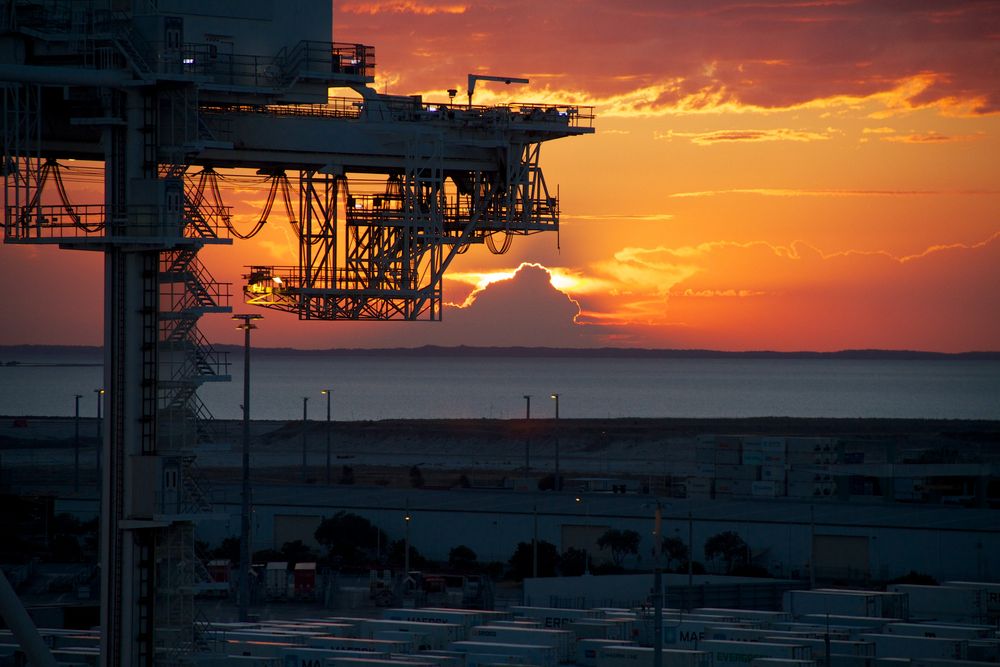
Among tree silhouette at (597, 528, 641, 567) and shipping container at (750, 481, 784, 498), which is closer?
tree silhouette at (597, 528, 641, 567)

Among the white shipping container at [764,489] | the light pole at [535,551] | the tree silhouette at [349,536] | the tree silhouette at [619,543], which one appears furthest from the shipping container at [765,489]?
the tree silhouette at [349,536]

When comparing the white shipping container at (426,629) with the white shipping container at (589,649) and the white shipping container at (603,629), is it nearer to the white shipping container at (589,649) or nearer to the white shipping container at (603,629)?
the white shipping container at (603,629)

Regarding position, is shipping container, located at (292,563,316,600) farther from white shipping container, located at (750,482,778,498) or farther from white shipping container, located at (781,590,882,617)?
white shipping container, located at (750,482,778,498)

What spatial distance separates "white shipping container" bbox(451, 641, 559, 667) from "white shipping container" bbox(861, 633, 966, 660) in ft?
27.3

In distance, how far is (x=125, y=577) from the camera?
2505cm

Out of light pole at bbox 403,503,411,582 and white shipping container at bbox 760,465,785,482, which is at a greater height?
white shipping container at bbox 760,465,785,482

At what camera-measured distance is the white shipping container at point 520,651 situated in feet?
129

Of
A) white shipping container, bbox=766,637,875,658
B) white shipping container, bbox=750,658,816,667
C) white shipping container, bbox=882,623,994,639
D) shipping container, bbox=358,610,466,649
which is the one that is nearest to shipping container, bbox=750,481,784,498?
white shipping container, bbox=882,623,994,639

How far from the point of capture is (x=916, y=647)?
133 feet

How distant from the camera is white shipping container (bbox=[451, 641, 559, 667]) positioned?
39281 mm

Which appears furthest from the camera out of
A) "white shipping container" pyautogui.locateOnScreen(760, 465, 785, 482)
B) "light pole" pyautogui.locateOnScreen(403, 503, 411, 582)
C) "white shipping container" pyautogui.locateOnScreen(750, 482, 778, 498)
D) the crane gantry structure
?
"white shipping container" pyautogui.locateOnScreen(760, 465, 785, 482)

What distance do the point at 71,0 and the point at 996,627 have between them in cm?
3186

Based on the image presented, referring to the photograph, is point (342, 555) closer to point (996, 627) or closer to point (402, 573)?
point (402, 573)

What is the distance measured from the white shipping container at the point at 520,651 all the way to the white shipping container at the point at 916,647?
328 inches
